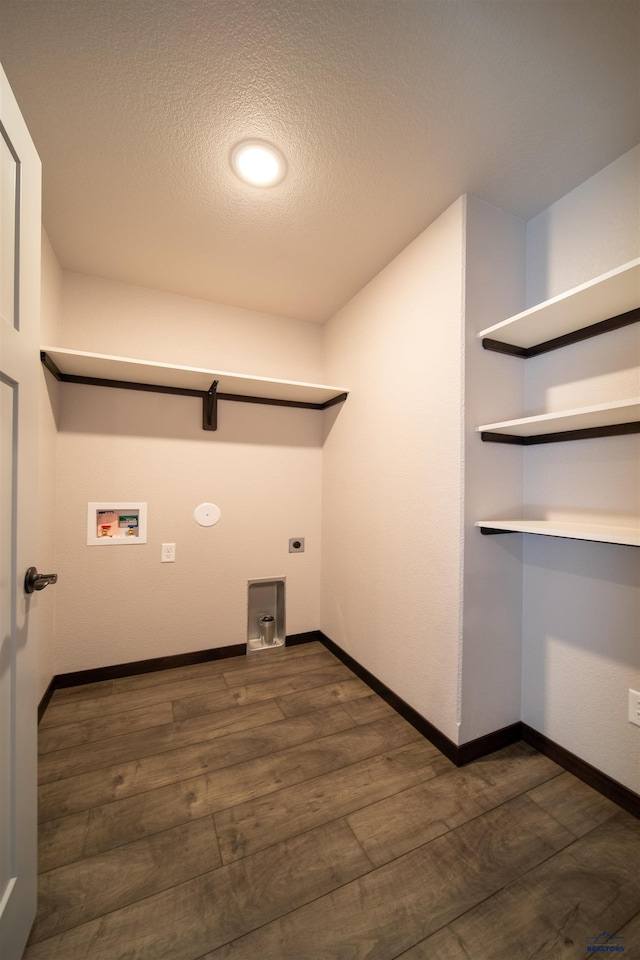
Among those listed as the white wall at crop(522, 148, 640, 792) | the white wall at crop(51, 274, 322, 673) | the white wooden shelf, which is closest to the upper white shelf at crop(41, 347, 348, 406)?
the white wall at crop(51, 274, 322, 673)

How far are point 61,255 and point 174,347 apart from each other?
0.73 m

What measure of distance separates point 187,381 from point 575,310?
6.60ft

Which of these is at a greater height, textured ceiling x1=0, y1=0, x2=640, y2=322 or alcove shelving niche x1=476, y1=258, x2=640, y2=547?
textured ceiling x1=0, y1=0, x2=640, y2=322

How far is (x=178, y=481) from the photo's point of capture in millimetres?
2467

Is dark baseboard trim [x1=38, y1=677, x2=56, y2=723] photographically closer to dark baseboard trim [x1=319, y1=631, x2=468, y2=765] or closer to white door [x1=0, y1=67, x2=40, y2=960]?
white door [x1=0, y1=67, x2=40, y2=960]

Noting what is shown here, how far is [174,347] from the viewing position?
246 cm

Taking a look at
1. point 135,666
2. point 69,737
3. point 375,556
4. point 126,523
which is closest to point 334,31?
point 375,556

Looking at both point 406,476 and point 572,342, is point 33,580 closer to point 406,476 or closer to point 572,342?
point 406,476

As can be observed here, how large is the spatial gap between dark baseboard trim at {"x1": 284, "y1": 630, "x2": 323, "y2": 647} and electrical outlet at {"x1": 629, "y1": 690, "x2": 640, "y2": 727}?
74.9 inches

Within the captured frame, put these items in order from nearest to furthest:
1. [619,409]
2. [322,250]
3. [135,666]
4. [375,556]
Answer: [619,409] < [322,250] < [375,556] < [135,666]

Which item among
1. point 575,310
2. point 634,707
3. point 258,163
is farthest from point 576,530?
point 258,163

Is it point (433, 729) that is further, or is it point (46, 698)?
point (46, 698)

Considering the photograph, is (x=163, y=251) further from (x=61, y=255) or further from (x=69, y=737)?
(x=69, y=737)

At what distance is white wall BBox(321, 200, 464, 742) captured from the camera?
1.64 metres
